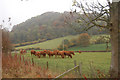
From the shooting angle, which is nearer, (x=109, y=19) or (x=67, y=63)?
(x=109, y=19)

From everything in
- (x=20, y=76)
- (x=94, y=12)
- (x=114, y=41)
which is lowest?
(x=20, y=76)

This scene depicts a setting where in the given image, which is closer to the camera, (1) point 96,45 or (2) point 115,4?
(2) point 115,4

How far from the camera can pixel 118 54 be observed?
566 cm

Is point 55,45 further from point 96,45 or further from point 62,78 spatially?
point 62,78

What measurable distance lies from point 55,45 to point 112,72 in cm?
1342

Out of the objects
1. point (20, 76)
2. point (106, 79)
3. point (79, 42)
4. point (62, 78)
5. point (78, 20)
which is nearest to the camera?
point (62, 78)

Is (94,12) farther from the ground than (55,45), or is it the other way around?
(94,12)

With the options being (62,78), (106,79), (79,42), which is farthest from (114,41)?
(79,42)

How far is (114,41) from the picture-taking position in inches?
226

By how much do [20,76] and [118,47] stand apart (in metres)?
4.37

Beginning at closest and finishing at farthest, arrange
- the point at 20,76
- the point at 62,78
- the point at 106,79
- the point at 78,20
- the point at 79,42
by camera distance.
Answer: the point at 62,78 < the point at 106,79 < the point at 20,76 < the point at 78,20 < the point at 79,42

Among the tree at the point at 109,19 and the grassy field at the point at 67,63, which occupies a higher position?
the tree at the point at 109,19

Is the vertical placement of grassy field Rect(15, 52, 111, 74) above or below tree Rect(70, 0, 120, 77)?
below

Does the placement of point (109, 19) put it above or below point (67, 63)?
above
